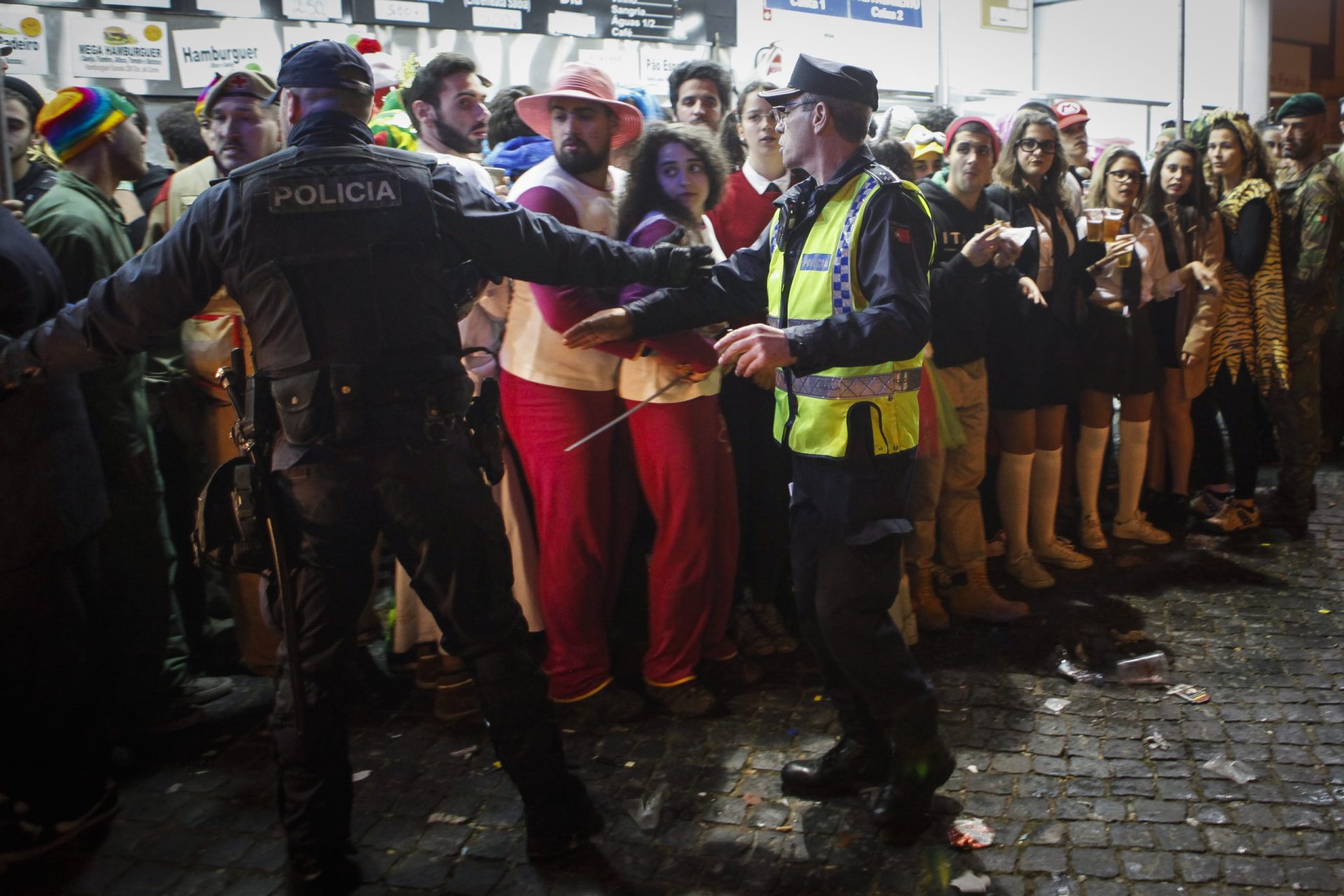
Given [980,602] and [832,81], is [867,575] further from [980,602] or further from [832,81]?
[980,602]

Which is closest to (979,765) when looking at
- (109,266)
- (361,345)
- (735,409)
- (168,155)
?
(735,409)

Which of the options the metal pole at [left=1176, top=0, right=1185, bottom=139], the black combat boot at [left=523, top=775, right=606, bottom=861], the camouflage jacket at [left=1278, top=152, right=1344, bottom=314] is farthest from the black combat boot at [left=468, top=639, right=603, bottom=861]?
the metal pole at [left=1176, top=0, right=1185, bottom=139]

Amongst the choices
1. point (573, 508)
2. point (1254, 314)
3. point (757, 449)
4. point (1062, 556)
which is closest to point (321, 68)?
point (573, 508)

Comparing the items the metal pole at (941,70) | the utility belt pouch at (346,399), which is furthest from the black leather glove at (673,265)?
the metal pole at (941,70)

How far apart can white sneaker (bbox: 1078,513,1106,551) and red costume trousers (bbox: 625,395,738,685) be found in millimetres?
2620

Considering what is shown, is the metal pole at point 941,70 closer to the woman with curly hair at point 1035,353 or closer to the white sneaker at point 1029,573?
the woman with curly hair at point 1035,353

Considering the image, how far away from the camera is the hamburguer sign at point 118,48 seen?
18.5 ft

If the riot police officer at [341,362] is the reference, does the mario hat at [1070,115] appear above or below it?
above

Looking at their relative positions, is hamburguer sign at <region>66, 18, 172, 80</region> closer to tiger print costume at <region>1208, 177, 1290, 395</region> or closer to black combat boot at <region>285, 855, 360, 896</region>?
black combat boot at <region>285, 855, 360, 896</region>

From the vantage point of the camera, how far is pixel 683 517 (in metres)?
3.99

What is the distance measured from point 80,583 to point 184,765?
76 centimetres

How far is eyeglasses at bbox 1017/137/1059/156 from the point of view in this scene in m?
5.04

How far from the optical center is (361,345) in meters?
2.71

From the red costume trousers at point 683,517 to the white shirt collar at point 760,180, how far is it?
1.09 meters
